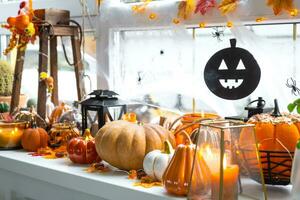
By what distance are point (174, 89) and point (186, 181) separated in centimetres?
60

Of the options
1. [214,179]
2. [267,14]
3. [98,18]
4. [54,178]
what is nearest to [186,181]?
[214,179]

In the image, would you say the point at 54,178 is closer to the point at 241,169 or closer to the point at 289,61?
the point at 241,169

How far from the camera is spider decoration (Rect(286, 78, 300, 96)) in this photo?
1489 mm

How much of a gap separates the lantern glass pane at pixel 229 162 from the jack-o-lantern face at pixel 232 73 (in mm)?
434

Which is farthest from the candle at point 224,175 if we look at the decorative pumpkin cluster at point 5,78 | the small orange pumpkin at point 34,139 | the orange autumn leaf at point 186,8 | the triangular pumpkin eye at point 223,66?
the decorative pumpkin cluster at point 5,78

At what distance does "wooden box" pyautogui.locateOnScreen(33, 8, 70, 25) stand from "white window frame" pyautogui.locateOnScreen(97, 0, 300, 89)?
13cm

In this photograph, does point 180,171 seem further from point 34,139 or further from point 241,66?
point 34,139

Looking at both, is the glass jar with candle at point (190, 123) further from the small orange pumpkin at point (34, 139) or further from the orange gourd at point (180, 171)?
the small orange pumpkin at point (34, 139)

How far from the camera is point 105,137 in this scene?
1429mm

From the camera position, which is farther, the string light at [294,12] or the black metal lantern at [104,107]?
the black metal lantern at [104,107]

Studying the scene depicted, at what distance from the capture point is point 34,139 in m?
1.73

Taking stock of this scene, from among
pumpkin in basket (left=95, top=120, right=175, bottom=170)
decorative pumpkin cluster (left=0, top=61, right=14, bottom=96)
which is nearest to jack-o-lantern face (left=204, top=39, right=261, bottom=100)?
pumpkin in basket (left=95, top=120, right=175, bottom=170)

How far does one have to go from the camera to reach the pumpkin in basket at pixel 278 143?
122 cm

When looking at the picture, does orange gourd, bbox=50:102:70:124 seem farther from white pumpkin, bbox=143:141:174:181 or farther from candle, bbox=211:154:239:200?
candle, bbox=211:154:239:200
